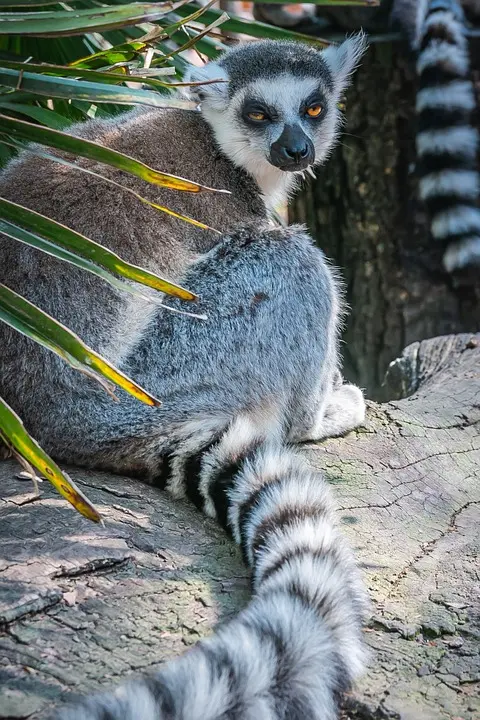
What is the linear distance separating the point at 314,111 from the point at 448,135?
7.35 ft

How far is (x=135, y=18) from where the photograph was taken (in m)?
2.52

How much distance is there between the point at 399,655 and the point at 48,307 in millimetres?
1784

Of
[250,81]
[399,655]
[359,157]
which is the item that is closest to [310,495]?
[399,655]

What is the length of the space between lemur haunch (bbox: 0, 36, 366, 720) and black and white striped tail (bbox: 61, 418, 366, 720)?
0.01m

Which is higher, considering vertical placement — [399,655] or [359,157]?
[359,157]

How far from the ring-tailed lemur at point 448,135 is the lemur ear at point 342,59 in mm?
1609

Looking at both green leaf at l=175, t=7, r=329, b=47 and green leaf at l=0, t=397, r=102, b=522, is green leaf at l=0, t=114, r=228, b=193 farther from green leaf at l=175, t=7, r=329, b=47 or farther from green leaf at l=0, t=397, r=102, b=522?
green leaf at l=175, t=7, r=329, b=47

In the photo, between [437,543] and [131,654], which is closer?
[131,654]

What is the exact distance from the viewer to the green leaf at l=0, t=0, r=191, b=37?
252 cm

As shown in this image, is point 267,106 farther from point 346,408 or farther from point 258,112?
point 346,408

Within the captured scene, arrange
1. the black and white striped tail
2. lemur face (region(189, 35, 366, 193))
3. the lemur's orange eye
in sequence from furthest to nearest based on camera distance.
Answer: the lemur's orange eye, lemur face (region(189, 35, 366, 193)), the black and white striped tail

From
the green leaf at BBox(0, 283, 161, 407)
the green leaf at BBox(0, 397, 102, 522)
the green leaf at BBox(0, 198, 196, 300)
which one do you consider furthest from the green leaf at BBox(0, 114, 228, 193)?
the green leaf at BBox(0, 397, 102, 522)

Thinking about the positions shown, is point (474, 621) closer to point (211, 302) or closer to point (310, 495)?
point (310, 495)

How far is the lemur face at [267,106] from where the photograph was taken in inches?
157
